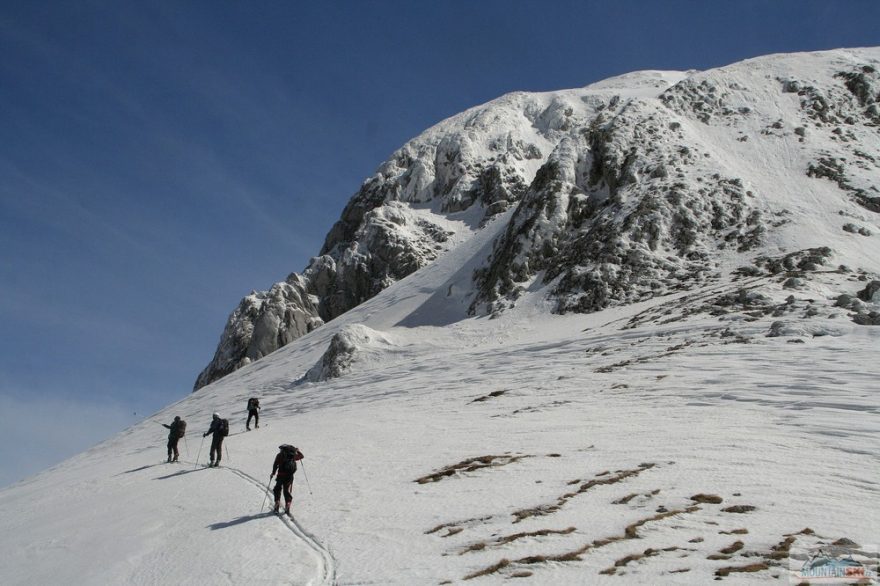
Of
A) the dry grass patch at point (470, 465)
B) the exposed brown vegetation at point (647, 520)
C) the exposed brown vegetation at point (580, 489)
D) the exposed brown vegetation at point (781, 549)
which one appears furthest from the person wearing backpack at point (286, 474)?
the exposed brown vegetation at point (781, 549)

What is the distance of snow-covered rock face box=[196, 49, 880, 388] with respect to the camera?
42.4m

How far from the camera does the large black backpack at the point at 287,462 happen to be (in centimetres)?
1256

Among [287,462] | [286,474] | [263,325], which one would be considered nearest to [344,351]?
[287,462]

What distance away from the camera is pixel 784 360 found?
20844 millimetres

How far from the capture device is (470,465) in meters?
14.4

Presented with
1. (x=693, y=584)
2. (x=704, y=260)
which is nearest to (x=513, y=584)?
(x=693, y=584)

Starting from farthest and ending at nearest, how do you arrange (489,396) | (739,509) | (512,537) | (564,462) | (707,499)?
(489,396) < (564,462) < (707,499) < (739,509) < (512,537)

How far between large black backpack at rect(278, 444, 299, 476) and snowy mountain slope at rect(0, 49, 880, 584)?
946 millimetres

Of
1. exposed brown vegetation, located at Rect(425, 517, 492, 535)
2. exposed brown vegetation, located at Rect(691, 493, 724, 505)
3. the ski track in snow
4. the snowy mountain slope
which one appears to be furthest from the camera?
exposed brown vegetation, located at Rect(425, 517, 492, 535)

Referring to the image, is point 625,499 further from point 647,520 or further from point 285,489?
point 285,489

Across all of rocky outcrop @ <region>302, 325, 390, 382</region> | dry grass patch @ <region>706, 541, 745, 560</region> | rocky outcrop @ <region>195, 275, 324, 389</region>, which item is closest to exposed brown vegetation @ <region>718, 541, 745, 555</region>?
dry grass patch @ <region>706, 541, 745, 560</region>

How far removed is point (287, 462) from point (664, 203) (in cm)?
3992

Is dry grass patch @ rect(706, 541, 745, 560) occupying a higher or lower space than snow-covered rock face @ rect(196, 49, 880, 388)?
lower

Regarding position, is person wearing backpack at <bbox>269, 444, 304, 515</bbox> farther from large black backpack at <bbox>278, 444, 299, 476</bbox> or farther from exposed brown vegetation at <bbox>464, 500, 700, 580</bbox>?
exposed brown vegetation at <bbox>464, 500, 700, 580</bbox>
